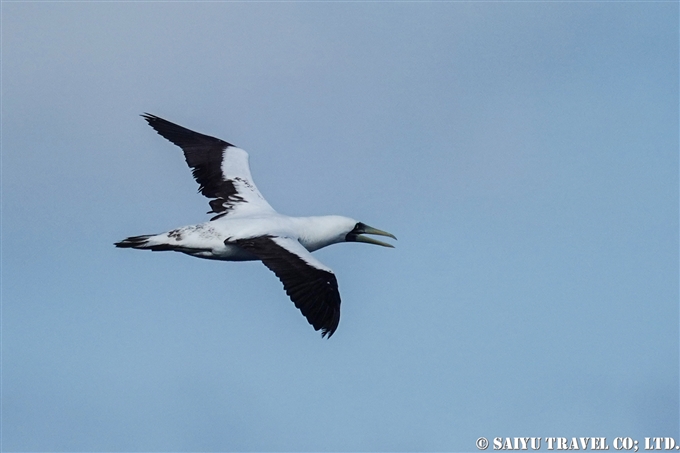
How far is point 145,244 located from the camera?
67.9 ft

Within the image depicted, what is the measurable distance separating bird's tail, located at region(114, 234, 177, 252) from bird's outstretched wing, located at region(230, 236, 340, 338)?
77.1 inches

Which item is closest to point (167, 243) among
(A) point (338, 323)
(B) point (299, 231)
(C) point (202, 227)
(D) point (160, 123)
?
(C) point (202, 227)

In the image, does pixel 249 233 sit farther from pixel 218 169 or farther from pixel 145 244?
pixel 218 169

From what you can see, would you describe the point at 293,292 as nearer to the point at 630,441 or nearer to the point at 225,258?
the point at 225,258

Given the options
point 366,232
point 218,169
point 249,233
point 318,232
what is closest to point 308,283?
point 249,233

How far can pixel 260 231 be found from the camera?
20578 millimetres

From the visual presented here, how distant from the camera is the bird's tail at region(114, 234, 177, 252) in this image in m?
20.7

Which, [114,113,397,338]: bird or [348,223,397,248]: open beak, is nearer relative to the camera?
[114,113,397,338]: bird

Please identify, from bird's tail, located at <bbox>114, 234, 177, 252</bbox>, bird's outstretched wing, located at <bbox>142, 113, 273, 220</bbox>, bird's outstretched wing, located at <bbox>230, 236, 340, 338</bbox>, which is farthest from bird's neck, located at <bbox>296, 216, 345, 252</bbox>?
bird's tail, located at <bbox>114, 234, 177, 252</bbox>

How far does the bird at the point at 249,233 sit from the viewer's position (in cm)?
1870

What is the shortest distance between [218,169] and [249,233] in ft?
13.3

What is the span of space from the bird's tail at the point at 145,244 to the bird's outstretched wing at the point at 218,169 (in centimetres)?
215

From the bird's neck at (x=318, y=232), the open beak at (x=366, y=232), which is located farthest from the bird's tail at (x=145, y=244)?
the open beak at (x=366, y=232)

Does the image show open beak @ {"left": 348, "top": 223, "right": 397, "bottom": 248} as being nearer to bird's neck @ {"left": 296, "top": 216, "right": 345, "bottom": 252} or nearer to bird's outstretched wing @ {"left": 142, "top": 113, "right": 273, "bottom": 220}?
bird's neck @ {"left": 296, "top": 216, "right": 345, "bottom": 252}
